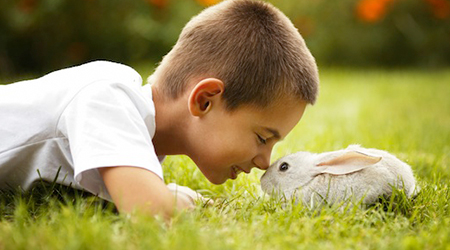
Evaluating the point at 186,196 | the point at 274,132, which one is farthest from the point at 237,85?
the point at 186,196

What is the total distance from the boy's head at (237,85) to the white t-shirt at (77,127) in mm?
201

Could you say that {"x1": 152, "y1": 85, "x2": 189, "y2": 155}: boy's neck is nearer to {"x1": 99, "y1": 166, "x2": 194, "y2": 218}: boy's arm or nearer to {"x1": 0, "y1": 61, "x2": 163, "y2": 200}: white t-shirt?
{"x1": 0, "y1": 61, "x2": 163, "y2": 200}: white t-shirt

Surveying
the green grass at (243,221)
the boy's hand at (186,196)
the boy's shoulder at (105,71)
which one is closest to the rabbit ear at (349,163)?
the green grass at (243,221)

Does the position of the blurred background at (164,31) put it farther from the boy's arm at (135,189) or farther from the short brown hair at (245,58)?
the boy's arm at (135,189)

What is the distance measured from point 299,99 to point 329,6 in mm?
7355

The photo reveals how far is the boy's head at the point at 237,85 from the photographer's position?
7.73ft

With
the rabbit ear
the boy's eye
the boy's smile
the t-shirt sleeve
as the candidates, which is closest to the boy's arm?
the t-shirt sleeve

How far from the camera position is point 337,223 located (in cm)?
204

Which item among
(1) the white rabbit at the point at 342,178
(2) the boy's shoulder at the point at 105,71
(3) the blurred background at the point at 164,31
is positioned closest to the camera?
(2) the boy's shoulder at the point at 105,71

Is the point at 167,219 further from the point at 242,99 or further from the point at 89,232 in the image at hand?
the point at 242,99

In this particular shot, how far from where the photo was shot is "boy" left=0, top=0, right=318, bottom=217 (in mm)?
2139

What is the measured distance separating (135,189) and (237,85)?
687 millimetres

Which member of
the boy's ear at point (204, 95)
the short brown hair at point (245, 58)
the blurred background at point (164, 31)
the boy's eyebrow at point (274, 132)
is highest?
the short brown hair at point (245, 58)

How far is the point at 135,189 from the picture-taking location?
6.40ft
